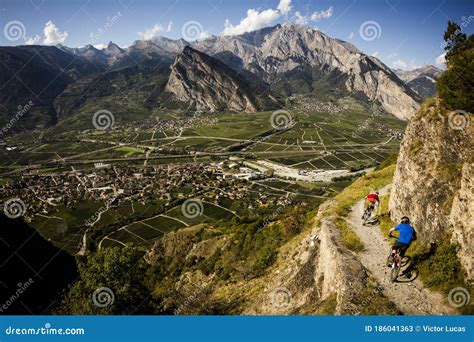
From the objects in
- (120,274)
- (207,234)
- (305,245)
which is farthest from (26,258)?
(305,245)

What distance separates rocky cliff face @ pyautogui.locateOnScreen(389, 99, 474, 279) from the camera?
71.0 ft

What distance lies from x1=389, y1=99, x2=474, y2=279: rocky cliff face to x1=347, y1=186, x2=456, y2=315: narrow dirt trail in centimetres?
264

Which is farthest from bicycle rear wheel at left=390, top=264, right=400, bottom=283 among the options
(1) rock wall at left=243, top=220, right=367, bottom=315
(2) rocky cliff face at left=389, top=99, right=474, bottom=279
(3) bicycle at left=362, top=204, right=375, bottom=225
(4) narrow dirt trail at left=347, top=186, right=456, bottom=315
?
(3) bicycle at left=362, top=204, right=375, bottom=225

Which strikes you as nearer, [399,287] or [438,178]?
[399,287]

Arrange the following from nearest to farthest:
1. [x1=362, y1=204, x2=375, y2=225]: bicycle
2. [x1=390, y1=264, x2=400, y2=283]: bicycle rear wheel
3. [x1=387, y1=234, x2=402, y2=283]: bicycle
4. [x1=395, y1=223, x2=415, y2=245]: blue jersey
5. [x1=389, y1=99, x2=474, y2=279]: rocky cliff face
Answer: [x1=395, y1=223, x2=415, y2=245]: blue jersey, [x1=387, y1=234, x2=402, y2=283]: bicycle, [x1=390, y1=264, x2=400, y2=283]: bicycle rear wheel, [x1=389, y1=99, x2=474, y2=279]: rocky cliff face, [x1=362, y1=204, x2=375, y2=225]: bicycle

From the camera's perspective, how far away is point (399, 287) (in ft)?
69.5

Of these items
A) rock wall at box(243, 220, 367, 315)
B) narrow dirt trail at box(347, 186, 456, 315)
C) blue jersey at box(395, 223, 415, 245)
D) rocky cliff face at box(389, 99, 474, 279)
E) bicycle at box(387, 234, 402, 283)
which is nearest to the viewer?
narrow dirt trail at box(347, 186, 456, 315)

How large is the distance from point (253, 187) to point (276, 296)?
145036mm

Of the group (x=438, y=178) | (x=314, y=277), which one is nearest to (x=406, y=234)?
(x=438, y=178)

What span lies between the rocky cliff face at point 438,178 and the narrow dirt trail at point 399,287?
2.64 metres

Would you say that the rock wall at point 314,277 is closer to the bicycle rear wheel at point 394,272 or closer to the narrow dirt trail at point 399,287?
the narrow dirt trail at point 399,287

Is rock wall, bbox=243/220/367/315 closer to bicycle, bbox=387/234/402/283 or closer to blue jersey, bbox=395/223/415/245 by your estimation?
bicycle, bbox=387/234/402/283

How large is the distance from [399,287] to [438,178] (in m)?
8.89

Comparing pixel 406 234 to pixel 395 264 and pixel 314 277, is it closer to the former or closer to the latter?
pixel 395 264
